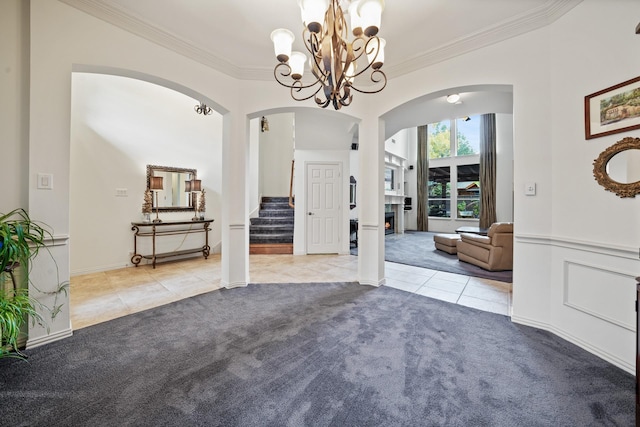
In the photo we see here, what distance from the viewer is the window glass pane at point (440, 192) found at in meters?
9.70

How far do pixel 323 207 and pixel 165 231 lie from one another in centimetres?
317

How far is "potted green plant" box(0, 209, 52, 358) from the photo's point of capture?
1.44 m

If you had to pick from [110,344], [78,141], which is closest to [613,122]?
[110,344]

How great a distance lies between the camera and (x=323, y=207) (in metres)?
5.59

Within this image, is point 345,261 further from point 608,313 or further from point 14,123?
point 14,123

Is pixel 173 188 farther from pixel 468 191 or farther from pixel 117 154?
pixel 468 191

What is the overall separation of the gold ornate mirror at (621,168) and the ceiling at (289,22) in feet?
4.04

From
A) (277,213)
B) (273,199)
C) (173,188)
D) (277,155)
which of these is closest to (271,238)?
(277,213)

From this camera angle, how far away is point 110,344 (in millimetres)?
1903

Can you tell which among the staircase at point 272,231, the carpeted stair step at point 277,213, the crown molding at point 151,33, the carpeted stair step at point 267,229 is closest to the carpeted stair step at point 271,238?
the staircase at point 272,231

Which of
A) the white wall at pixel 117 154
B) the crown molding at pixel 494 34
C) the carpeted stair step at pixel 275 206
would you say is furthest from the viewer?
the carpeted stair step at pixel 275 206

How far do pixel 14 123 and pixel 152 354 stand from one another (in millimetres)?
2042

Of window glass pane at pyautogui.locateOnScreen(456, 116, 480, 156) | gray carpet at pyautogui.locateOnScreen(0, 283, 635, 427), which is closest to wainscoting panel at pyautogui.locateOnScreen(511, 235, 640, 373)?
gray carpet at pyautogui.locateOnScreen(0, 283, 635, 427)

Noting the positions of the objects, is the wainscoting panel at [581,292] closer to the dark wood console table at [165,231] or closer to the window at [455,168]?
the dark wood console table at [165,231]
